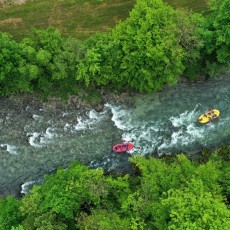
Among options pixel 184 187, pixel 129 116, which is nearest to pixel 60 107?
pixel 129 116

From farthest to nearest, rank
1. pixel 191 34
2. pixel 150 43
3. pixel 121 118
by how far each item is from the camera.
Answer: pixel 121 118 → pixel 191 34 → pixel 150 43

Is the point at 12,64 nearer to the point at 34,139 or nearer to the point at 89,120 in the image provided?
the point at 34,139

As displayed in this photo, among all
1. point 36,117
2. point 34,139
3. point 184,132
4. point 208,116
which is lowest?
point 184,132

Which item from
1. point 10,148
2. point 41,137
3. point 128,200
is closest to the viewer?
point 128,200

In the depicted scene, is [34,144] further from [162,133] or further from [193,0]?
[193,0]

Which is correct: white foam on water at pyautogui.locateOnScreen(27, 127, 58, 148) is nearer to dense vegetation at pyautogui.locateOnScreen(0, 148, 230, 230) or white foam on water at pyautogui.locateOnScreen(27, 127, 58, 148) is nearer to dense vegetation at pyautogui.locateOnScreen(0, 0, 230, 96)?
dense vegetation at pyautogui.locateOnScreen(0, 0, 230, 96)

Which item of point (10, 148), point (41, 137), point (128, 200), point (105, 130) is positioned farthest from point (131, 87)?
point (128, 200)

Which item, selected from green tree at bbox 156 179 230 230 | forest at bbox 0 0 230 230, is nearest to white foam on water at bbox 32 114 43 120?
forest at bbox 0 0 230 230
